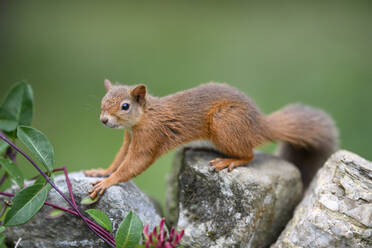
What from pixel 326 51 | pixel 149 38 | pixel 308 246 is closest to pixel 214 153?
pixel 308 246

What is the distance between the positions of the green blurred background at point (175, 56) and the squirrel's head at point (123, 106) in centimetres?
203

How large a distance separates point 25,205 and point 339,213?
1409 mm

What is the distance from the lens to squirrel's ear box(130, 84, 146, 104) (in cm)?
219

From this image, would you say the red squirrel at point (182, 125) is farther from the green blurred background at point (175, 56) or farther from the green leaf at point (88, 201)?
the green blurred background at point (175, 56)

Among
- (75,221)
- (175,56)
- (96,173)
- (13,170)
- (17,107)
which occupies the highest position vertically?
(175,56)

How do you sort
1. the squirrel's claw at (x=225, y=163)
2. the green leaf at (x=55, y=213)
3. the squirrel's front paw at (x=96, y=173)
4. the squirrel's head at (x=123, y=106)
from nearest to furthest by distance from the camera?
the green leaf at (x=55, y=213) → the squirrel's head at (x=123, y=106) → the squirrel's claw at (x=225, y=163) → the squirrel's front paw at (x=96, y=173)

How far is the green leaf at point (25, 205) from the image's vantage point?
167cm

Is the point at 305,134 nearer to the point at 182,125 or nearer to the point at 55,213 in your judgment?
the point at 182,125

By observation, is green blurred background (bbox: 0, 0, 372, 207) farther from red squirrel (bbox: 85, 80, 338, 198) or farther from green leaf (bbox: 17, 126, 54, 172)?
green leaf (bbox: 17, 126, 54, 172)

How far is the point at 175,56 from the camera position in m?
6.56

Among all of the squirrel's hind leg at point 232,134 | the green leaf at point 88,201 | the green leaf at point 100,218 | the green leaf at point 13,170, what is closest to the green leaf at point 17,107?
the green leaf at point 13,170

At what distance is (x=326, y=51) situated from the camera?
6340mm

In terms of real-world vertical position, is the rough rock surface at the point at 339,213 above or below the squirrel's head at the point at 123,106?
below

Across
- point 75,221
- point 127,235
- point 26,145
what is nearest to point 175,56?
point 75,221
